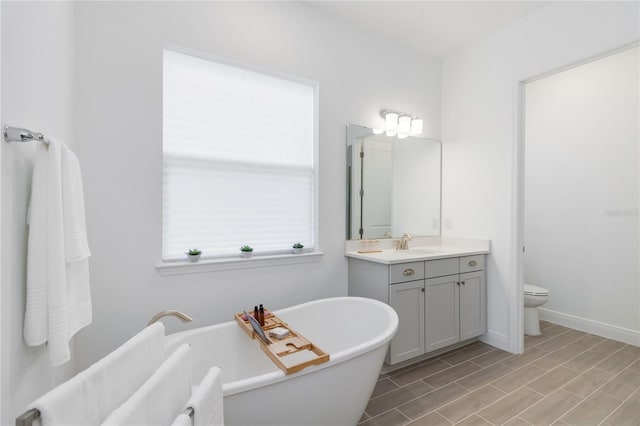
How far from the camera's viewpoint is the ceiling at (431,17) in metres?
2.45

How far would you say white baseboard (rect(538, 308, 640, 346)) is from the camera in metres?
2.77

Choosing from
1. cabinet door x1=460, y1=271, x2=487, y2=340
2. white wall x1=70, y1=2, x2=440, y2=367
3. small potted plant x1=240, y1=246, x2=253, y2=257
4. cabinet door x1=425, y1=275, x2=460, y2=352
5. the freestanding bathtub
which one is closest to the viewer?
the freestanding bathtub

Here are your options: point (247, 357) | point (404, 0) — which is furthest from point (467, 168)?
point (247, 357)

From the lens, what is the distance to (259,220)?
228 centimetres

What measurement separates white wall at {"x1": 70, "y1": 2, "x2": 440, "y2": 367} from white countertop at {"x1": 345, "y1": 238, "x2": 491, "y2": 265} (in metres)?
0.30

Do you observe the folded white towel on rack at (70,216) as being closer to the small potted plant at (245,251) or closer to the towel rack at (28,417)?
the towel rack at (28,417)

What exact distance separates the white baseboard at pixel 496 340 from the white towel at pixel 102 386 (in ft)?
9.33

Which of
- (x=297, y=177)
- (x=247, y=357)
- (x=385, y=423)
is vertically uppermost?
(x=297, y=177)

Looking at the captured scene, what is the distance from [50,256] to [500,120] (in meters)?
3.28

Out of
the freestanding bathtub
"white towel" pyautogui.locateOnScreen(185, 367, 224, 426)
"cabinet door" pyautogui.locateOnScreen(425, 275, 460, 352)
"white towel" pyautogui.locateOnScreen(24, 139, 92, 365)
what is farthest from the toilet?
"white towel" pyautogui.locateOnScreen(24, 139, 92, 365)

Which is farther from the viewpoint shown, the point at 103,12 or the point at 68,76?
the point at 103,12

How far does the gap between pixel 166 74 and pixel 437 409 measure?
110 inches

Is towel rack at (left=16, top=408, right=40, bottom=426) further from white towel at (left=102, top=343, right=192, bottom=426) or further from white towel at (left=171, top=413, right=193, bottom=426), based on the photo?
white towel at (left=171, top=413, right=193, bottom=426)

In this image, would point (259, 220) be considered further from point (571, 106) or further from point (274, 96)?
point (571, 106)
